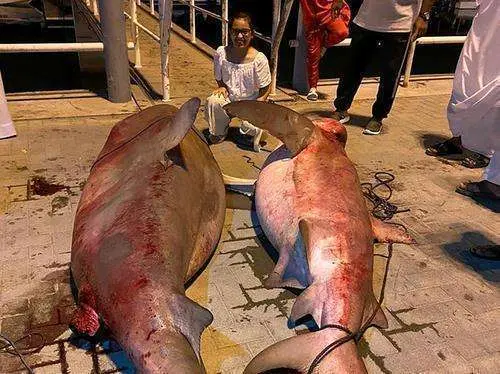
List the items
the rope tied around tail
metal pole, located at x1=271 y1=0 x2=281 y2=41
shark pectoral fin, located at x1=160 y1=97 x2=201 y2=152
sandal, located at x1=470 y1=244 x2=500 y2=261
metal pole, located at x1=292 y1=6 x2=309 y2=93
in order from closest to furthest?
the rope tied around tail < shark pectoral fin, located at x1=160 y1=97 x2=201 y2=152 < sandal, located at x1=470 y1=244 x2=500 y2=261 < metal pole, located at x1=271 y1=0 x2=281 y2=41 < metal pole, located at x1=292 y1=6 x2=309 y2=93

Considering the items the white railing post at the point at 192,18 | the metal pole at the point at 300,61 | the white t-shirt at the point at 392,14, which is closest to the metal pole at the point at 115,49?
the metal pole at the point at 300,61

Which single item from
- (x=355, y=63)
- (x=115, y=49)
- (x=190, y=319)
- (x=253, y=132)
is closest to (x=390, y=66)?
(x=355, y=63)

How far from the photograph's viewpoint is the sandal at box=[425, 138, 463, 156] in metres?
5.73

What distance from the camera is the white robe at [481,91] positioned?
14.7 ft

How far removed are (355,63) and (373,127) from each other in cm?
81

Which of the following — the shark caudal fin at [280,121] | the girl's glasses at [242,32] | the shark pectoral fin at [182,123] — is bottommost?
the shark caudal fin at [280,121]

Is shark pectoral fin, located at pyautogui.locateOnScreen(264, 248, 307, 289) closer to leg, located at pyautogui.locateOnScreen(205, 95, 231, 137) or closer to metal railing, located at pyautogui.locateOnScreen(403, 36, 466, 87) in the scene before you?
leg, located at pyautogui.locateOnScreen(205, 95, 231, 137)

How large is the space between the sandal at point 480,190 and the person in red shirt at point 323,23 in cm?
276

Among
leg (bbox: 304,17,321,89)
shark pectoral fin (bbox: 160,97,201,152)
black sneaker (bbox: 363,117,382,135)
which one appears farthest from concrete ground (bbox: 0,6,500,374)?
leg (bbox: 304,17,321,89)

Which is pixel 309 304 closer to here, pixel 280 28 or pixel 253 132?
pixel 253 132

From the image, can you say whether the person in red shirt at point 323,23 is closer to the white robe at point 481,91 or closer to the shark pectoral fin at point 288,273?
the white robe at point 481,91

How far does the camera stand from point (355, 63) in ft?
20.4

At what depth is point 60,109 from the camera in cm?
619

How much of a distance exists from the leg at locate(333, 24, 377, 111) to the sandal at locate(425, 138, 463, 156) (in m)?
1.23
